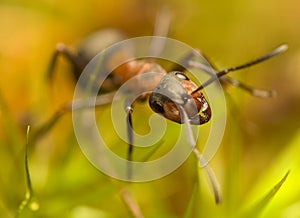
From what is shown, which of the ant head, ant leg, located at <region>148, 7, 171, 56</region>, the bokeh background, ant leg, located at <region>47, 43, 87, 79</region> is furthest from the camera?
ant leg, located at <region>148, 7, 171, 56</region>

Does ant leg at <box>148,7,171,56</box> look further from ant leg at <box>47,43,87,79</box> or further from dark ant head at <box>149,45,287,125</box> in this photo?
dark ant head at <box>149,45,287,125</box>

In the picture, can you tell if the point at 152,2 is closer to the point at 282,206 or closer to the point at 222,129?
the point at 222,129

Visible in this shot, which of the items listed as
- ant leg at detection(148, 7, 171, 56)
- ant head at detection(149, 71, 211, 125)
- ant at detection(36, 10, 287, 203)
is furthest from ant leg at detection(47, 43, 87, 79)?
ant head at detection(149, 71, 211, 125)

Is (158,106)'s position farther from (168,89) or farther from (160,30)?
(160,30)

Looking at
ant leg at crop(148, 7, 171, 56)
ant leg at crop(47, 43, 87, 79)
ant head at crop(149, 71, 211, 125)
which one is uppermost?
ant leg at crop(148, 7, 171, 56)

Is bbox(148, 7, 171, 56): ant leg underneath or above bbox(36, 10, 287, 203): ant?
above

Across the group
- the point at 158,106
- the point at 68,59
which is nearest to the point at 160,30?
the point at 68,59

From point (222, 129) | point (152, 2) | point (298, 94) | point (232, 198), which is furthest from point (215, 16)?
point (232, 198)
